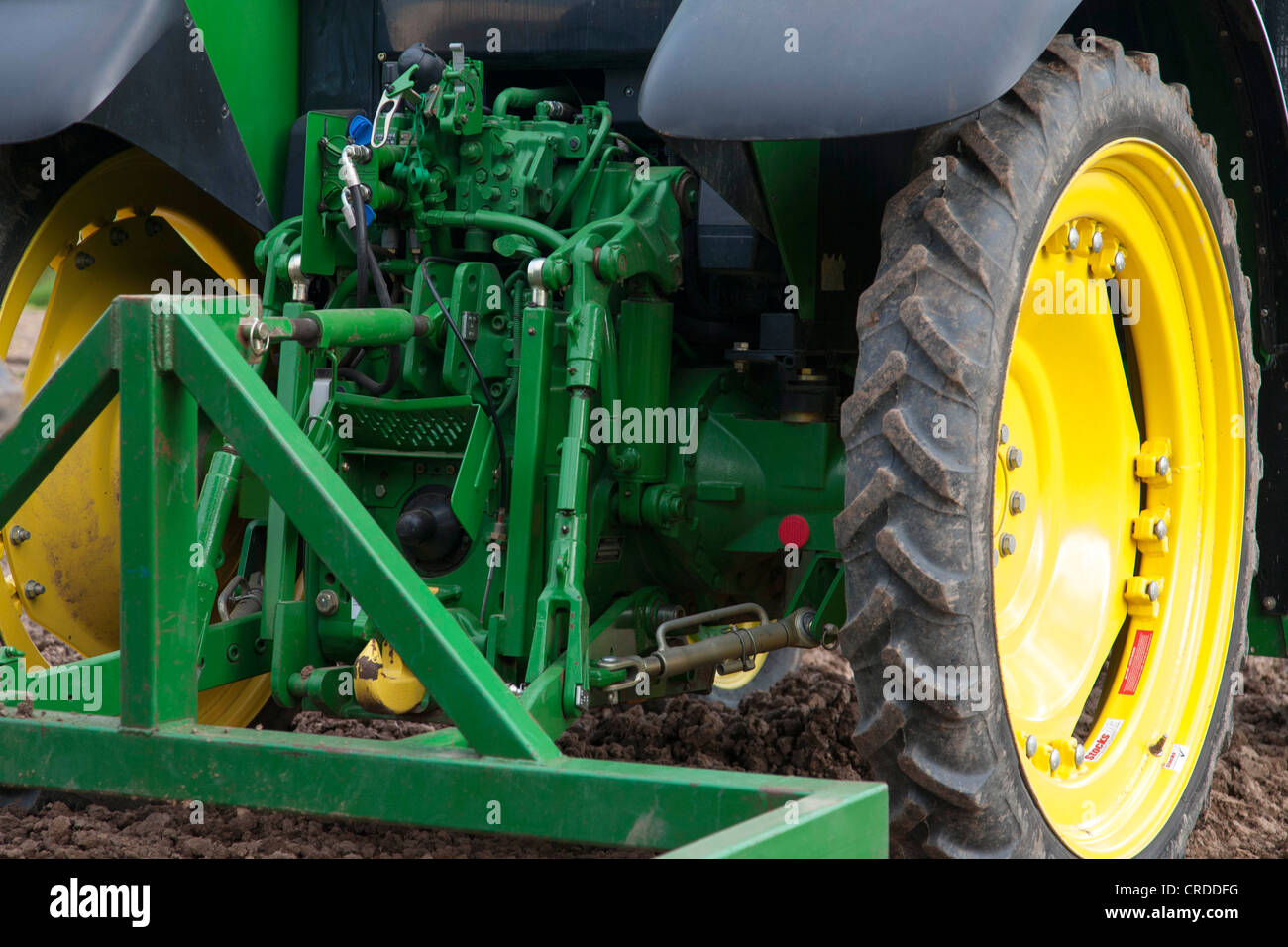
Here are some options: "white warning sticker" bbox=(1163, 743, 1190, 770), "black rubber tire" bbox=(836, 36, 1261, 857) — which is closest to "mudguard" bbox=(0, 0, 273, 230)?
"black rubber tire" bbox=(836, 36, 1261, 857)

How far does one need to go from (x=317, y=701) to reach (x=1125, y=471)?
5.62ft

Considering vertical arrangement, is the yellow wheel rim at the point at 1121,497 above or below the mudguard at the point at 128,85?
below

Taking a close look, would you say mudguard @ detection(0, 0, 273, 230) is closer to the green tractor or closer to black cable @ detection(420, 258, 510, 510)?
the green tractor

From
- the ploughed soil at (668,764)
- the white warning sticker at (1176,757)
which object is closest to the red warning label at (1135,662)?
the white warning sticker at (1176,757)

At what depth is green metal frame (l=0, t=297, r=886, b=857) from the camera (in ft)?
7.31

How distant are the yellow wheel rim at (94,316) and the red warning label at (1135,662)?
1909mm

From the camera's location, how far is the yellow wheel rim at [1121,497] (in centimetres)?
303

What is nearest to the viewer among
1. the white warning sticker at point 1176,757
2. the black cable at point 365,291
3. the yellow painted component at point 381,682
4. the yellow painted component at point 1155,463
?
the yellow painted component at point 381,682

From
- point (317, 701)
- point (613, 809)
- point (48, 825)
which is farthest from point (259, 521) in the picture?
point (613, 809)

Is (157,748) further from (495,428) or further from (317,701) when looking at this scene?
(495,428)

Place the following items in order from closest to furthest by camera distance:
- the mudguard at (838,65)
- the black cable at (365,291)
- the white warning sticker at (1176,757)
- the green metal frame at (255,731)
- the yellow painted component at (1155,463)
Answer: the green metal frame at (255,731)
the mudguard at (838,65)
the black cable at (365,291)
the white warning sticker at (1176,757)
the yellow painted component at (1155,463)

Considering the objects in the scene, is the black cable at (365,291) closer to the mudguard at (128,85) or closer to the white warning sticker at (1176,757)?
the mudguard at (128,85)

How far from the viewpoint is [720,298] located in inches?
132

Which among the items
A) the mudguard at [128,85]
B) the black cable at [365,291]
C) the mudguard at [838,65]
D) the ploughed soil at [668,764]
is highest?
the mudguard at [128,85]
